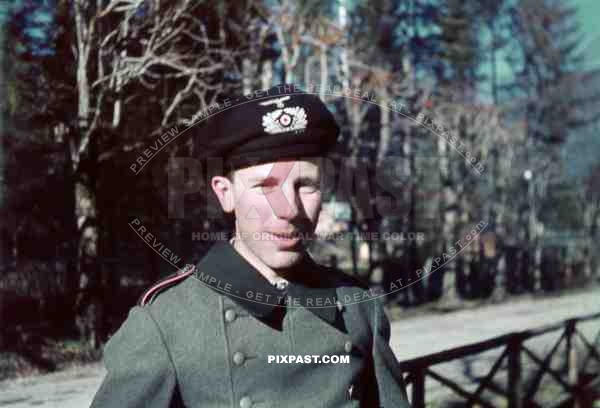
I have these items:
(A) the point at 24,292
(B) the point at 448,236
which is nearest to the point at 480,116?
(B) the point at 448,236

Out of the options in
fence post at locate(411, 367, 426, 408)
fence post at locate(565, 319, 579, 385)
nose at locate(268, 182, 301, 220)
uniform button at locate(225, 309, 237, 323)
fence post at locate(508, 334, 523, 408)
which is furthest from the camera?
fence post at locate(565, 319, 579, 385)

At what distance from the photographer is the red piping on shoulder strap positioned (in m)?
1.60

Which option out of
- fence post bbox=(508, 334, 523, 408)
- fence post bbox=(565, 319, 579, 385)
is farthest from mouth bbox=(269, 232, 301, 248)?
fence post bbox=(565, 319, 579, 385)

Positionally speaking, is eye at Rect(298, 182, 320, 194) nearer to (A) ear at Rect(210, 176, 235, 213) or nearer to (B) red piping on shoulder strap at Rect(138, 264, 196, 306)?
(A) ear at Rect(210, 176, 235, 213)

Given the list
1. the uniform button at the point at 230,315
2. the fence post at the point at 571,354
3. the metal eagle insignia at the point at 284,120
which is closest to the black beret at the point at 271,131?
the metal eagle insignia at the point at 284,120

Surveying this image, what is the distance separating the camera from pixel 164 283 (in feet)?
5.43

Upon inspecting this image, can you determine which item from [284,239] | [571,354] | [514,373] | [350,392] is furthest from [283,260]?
[571,354]

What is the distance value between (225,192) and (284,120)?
0.80 feet

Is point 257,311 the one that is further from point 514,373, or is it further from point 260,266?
point 514,373

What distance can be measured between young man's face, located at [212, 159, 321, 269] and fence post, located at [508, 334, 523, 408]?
266cm

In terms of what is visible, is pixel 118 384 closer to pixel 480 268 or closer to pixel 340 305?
pixel 340 305

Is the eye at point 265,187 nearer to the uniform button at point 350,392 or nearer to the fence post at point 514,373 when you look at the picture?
the uniform button at point 350,392

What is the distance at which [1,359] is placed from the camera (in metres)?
4.40

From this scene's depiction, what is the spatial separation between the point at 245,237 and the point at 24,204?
13.4ft
